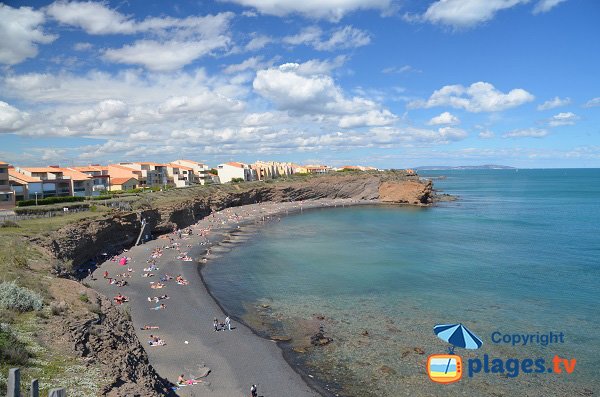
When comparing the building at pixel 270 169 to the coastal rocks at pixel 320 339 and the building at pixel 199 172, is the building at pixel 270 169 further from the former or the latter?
the coastal rocks at pixel 320 339

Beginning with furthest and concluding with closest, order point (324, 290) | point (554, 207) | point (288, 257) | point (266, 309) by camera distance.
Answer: point (554, 207), point (288, 257), point (324, 290), point (266, 309)

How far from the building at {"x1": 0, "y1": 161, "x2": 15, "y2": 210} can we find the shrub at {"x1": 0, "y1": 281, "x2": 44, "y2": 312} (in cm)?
3806

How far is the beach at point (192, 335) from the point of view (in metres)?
15.7

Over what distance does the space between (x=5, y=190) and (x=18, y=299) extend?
4031 centimetres

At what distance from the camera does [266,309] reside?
24.5 metres

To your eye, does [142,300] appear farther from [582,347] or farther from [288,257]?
[582,347]

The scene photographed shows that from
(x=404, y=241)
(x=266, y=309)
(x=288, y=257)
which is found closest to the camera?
(x=266, y=309)

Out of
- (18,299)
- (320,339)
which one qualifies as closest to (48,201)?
(18,299)

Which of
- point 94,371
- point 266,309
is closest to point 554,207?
point 266,309

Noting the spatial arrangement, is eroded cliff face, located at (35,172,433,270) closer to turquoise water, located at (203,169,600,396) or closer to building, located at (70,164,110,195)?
turquoise water, located at (203,169,600,396)

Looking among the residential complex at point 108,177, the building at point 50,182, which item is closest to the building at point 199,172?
the residential complex at point 108,177

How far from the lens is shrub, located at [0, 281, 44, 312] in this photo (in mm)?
13570

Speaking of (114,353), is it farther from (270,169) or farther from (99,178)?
(270,169)

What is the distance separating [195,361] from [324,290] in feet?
41.4
